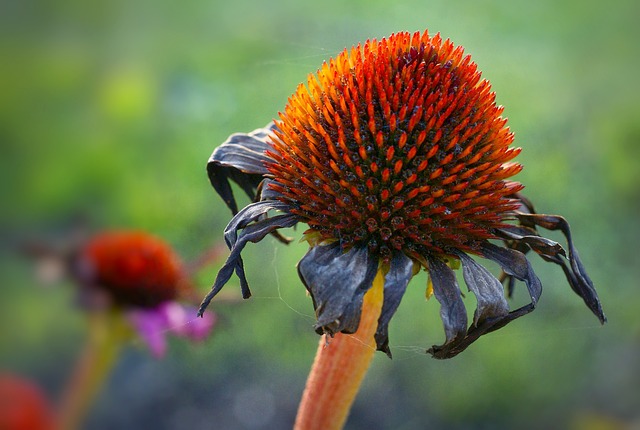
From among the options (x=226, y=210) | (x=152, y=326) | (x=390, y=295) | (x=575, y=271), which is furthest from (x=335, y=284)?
(x=226, y=210)

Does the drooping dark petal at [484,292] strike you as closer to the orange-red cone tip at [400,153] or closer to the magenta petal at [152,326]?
the orange-red cone tip at [400,153]

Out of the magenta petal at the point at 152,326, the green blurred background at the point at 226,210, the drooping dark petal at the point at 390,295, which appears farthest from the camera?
the green blurred background at the point at 226,210

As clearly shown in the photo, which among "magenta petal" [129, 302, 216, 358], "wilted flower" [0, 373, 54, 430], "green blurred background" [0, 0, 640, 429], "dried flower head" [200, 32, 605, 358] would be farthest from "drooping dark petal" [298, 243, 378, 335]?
"green blurred background" [0, 0, 640, 429]

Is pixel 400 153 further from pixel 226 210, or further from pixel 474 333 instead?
pixel 226 210

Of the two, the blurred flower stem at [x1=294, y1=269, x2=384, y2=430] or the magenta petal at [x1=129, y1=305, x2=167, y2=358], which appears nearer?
the blurred flower stem at [x1=294, y1=269, x2=384, y2=430]

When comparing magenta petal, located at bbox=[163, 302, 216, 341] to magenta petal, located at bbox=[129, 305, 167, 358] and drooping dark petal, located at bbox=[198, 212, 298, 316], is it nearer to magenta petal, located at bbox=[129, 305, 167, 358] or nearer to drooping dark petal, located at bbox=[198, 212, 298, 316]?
magenta petal, located at bbox=[129, 305, 167, 358]

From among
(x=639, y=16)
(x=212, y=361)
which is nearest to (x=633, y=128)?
(x=639, y=16)

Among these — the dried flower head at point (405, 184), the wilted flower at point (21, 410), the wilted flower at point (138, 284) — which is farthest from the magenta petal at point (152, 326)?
the dried flower head at point (405, 184)

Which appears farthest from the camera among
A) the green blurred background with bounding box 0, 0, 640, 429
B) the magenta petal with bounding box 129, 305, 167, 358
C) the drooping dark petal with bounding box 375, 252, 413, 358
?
the green blurred background with bounding box 0, 0, 640, 429
